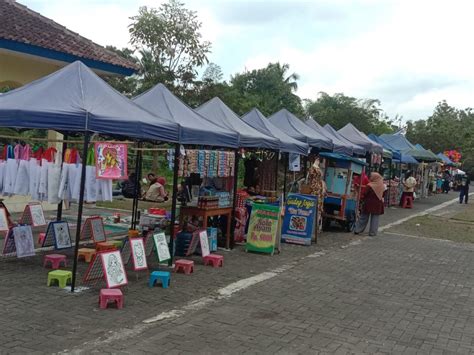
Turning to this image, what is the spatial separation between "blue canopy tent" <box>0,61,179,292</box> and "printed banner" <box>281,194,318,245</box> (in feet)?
15.6

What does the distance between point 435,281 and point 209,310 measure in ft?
15.2

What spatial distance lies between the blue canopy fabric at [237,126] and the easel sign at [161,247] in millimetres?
2766

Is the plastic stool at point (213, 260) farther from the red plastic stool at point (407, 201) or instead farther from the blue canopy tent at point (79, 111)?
the red plastic stool at point (407, 201)

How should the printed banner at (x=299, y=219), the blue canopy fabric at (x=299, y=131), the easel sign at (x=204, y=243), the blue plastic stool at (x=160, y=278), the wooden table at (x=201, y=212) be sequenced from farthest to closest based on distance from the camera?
the blue canopy fabric at (x=299, y=131), the printed banner at (x=299, y=219), the wooden table at (x=201, y=212), the easel sign at (x=204, y=243), the blue plastic stool at (x=160, y=278)

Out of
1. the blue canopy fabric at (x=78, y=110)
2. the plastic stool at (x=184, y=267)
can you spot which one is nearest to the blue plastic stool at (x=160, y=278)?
the plastic stool at (x=184, y=267)

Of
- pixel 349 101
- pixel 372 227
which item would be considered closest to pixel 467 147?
pixel 349 101

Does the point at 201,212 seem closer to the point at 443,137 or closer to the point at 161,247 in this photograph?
the point at 161,247

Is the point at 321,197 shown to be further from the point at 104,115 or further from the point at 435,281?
the point at 104,115

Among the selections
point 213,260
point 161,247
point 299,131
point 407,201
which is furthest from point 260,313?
point 407,201

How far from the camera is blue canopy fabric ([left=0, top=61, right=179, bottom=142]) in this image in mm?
6707

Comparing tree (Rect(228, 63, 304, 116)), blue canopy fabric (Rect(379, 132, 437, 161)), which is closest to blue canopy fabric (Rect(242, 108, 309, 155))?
blue canopy fabric (Rect(379, 132, 437, 161))

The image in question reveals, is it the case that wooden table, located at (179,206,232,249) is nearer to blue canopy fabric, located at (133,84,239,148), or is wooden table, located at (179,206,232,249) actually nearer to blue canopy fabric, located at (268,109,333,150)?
blue canopy fabric, located at (133,84,239,148)

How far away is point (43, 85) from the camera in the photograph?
7.44 meters

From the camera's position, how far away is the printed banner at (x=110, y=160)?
711 cm
